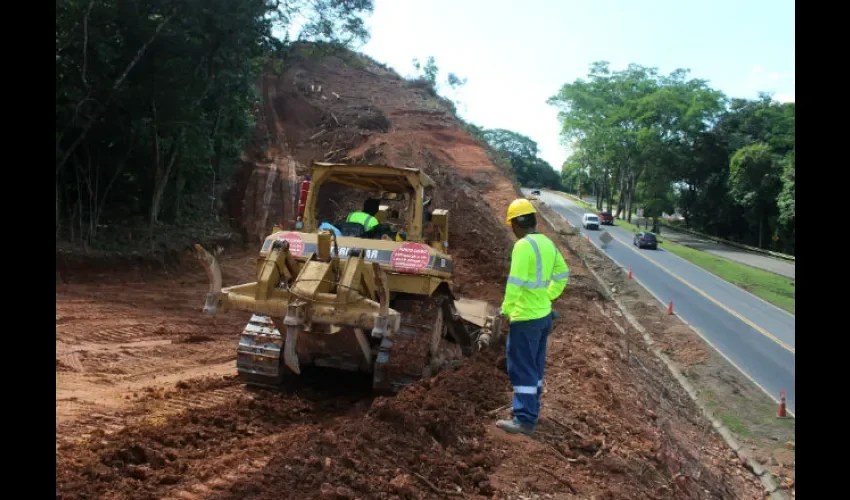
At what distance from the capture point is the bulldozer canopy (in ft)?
22.8

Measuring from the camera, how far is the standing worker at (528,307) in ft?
16.8

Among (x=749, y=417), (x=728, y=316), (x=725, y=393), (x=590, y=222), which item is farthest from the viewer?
(x=590, y=222)

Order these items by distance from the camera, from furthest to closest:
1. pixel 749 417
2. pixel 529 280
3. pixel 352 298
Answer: pixel 749 417
pixel 352 298
pixel 529 280

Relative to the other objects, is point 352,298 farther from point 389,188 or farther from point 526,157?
point 526,157

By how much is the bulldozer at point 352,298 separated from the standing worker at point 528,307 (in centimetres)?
104

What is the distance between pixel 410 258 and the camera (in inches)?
253

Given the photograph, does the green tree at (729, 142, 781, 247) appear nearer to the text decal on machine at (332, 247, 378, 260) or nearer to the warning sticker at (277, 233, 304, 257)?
the text decal on machine at (332, 247, 378, 260)

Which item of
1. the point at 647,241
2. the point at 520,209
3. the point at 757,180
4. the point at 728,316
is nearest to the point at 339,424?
the point at 520,209

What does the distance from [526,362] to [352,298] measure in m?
1.61

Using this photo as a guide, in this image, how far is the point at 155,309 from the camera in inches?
459

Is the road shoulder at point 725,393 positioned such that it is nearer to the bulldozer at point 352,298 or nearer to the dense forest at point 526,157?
the bulldozer at point 352,298

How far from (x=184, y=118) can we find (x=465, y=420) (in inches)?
488

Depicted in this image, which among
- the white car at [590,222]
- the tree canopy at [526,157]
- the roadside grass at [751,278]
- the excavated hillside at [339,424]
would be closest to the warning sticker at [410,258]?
the excavated hillside at [339,424]
